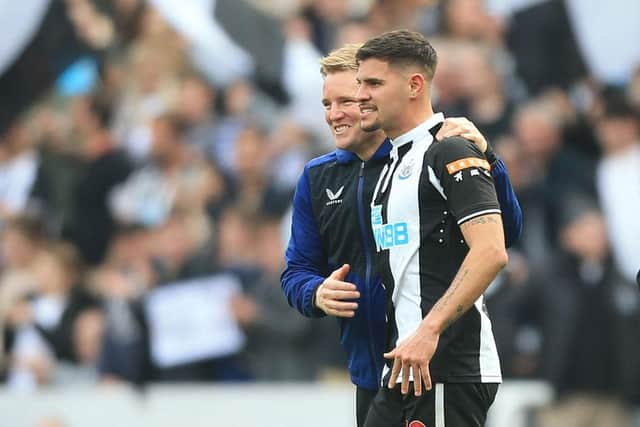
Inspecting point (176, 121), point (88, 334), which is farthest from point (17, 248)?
point (176, 121)

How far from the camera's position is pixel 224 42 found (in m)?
11.6

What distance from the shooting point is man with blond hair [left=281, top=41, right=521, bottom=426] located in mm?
4918

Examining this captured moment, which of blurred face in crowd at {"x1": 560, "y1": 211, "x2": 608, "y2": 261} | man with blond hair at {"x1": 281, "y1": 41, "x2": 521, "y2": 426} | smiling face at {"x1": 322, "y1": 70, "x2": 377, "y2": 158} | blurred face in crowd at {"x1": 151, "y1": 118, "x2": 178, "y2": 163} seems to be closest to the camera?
man with blond hair at {"x1": 281, "y1": 41, "x2": 521, "y2": 426}

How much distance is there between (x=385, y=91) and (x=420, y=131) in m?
0.20

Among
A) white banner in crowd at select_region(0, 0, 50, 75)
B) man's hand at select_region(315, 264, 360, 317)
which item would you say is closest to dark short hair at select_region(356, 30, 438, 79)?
man's hand at select_region(315, 264, 360, 317)

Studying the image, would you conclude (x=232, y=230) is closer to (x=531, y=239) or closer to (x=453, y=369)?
(x=531, y=239)

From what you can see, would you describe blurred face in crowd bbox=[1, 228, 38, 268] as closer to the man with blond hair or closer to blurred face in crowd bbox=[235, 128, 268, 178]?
blurred face in crowd bbox=[235, 128, 268, 178]

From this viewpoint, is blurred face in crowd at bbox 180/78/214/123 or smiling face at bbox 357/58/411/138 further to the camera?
blurred face in crowd at bbox 180/78/214/123

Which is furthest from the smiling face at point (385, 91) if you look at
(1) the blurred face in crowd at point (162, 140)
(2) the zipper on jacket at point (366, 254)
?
(1) the blurred face in crowd at point (162, 140)

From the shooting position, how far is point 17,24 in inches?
521

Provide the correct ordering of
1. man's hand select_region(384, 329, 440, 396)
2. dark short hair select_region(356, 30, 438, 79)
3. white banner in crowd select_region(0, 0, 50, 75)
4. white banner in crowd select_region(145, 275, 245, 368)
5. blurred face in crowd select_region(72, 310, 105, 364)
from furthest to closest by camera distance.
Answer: white banner in crowd select_region(0, 0, 50, 75) → blurred face in crowd select_region(72, 310, 105, 364) → white banner in crowd select_region(145, 275, 245, 368) → dark short hair select_region(356, 30, 438, 79) → man's hand select_region(384, 329, 440, 396)

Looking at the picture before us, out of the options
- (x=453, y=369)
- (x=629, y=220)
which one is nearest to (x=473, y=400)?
(x=453, y=369)

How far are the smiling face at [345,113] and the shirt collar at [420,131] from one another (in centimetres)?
37

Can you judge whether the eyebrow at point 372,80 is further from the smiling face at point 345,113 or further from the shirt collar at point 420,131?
the smiling face at point 345,113
